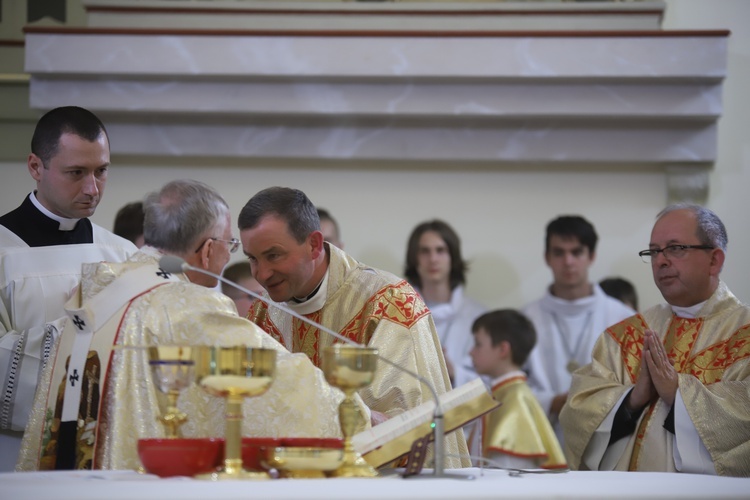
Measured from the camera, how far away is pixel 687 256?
458 cm

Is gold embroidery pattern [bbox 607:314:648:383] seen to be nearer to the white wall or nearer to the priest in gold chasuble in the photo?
the priest in gold chasuble

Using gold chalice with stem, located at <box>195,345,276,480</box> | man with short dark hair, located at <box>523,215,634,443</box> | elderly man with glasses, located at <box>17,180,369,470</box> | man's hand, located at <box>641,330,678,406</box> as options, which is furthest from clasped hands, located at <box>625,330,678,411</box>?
gold chalice with stem, located at <box>195,345,276,480</box>

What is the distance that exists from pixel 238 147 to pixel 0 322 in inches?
130

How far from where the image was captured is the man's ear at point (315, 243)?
4.12 meters

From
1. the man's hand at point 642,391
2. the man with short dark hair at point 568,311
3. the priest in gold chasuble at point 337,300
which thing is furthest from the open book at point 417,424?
the man with short dark hair at point 568,311

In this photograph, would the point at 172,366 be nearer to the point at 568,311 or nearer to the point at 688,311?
the point at 688,311

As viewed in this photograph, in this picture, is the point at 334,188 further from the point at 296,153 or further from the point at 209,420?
the point at 209,420

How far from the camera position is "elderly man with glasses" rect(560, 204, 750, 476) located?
→ 4.34 m

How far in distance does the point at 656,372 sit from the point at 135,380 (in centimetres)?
220

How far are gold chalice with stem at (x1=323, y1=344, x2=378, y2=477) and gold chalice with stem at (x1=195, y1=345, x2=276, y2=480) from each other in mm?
157

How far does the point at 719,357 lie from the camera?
4.56 meters

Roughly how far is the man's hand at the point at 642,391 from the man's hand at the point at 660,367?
2cm

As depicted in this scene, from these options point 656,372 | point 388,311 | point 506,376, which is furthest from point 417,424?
point 506,376

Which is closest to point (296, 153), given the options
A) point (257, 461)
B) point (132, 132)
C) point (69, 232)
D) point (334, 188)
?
point (334, 188)
